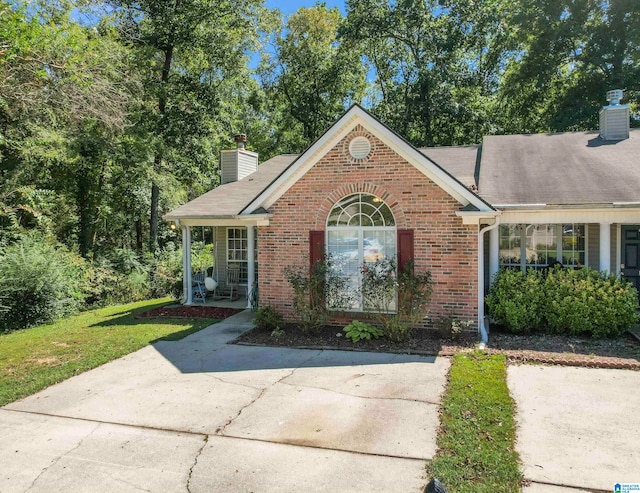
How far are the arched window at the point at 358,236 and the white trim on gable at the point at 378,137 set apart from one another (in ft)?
3.62

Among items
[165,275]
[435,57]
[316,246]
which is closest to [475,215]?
[316,246]

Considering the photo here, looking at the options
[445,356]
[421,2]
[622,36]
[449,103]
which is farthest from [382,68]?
[445,356]

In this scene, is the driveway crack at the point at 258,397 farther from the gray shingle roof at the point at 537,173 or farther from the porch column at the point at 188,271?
the porch column at the point at 188,271

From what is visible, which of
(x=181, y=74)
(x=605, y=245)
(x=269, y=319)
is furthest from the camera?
(x=181, y=74)

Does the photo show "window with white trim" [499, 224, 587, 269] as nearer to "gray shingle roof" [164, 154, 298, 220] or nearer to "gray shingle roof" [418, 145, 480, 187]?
"gray shingle roof" [418, 145, 480, 187]

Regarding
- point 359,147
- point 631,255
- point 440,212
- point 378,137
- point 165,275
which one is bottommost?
point 165,275

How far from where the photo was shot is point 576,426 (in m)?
5.18

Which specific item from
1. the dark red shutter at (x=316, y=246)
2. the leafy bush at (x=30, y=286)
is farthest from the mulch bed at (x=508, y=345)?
the leafy bush at (x=30, y=286)

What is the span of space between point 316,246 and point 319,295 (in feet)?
3.69

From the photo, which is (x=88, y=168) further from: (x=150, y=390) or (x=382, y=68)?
(x=382, y=68)

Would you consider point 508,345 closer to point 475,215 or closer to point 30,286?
point 475,215

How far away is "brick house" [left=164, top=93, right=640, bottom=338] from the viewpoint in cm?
902

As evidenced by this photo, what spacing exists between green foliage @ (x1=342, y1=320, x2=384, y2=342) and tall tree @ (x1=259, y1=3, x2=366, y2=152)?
21.6m

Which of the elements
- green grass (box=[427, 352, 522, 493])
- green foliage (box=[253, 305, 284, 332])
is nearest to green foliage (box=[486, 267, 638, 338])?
green grass (box=[427, 352, 522, 493])
